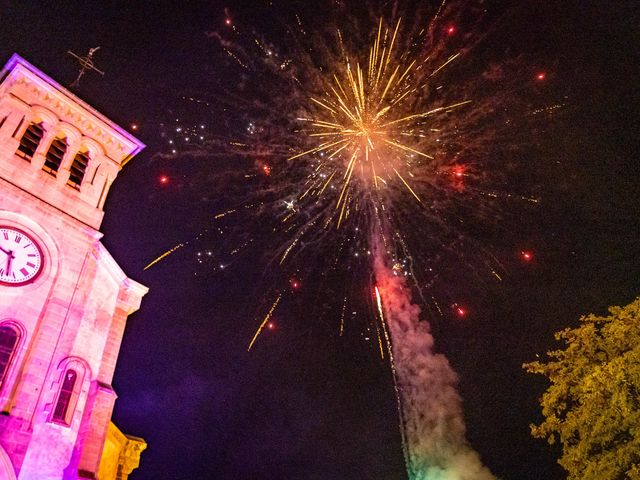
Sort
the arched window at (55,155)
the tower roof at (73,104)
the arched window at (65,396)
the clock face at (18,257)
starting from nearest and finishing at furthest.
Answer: the arched window at (65,396) < the clock face at (18,257) < the tower roof at (73,104) < the arched window at (55,155)

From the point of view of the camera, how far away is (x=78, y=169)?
19344 millimetres

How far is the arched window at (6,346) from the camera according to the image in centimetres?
1348

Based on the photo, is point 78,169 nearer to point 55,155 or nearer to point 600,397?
point 55,155

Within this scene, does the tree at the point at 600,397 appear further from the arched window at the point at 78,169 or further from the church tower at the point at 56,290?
the arched window at the point at 78,169

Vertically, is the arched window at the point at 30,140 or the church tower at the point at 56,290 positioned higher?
the arched window at the point at 30,140

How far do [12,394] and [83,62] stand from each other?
14700 millimetres

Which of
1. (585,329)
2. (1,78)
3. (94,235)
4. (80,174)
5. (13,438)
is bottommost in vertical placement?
(13,438)

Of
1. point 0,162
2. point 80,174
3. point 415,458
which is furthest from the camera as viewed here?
point 415,458

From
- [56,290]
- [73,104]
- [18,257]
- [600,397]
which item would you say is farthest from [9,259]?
[600,397]

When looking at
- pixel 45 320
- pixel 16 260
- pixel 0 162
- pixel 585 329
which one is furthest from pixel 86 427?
pixel 585 329

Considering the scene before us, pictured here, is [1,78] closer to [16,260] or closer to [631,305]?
[16,260]

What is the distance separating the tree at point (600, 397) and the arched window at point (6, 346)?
17461 mm

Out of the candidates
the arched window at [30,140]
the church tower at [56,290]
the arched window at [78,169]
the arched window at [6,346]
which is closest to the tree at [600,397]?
the church tower at [56,290]

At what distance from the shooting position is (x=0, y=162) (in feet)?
52.9
